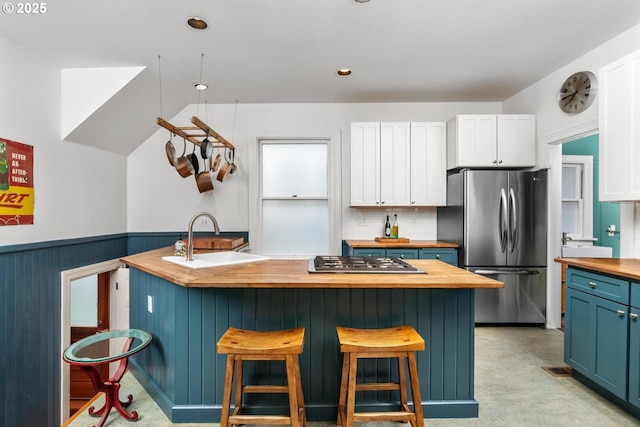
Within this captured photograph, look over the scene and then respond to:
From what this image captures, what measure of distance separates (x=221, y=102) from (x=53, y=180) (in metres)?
1.98

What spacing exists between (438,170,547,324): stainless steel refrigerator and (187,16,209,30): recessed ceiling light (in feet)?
9.29

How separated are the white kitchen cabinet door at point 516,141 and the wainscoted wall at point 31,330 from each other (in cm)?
447

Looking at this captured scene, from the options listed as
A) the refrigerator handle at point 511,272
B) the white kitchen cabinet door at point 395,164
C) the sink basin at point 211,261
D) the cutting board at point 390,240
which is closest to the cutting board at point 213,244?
the sink basin at point 211,261

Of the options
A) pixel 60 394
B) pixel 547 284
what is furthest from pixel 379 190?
pixel 60 394

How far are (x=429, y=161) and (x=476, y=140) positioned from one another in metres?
0.55

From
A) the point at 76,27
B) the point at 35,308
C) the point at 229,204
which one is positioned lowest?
the point at 35,308

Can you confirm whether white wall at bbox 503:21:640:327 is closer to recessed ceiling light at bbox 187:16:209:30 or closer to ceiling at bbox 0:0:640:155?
ceiling at bbox 0:0:640:155

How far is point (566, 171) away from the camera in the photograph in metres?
4.42

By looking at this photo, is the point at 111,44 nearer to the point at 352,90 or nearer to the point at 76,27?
the point at 76,27

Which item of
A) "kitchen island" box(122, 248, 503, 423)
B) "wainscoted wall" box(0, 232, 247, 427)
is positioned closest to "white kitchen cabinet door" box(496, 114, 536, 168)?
"kitchen island" box(122, 248, 503, 423)

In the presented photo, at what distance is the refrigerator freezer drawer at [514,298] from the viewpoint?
11.9 ft

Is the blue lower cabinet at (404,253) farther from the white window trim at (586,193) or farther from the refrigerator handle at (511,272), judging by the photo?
the white window trim at (586,193)

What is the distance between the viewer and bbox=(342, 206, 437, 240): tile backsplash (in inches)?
169

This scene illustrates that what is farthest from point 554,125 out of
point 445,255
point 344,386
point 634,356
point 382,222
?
point 344,386
